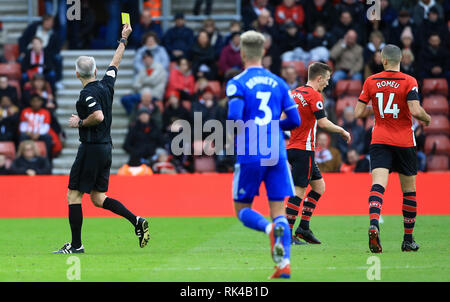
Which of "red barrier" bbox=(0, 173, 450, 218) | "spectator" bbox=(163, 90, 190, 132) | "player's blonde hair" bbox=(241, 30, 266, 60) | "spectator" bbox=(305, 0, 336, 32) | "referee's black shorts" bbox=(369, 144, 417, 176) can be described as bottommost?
"red barrier" bbox=(0, 173, 450, 218)

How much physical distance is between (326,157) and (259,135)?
9.30 meters

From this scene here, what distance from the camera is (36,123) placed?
18.5 m

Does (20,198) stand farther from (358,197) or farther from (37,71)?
(358,197)

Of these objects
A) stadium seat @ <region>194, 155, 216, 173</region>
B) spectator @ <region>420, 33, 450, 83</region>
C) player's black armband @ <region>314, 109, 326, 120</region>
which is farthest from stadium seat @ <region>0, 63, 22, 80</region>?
player's black armband @ <region>314, 109, 326, 120</region>

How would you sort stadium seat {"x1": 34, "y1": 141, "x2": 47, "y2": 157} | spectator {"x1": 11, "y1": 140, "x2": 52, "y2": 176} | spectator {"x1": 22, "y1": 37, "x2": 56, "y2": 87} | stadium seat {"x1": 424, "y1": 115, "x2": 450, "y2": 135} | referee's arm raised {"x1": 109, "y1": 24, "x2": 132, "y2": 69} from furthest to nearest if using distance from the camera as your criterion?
spectator {"x1": 22, "y1": 37, "x2": 56, "y2": 87}, stadium seat {"x1": 424, "y1": 115, "x2": 450, "y2": 135}, stadium seat {"x1": 34, "y1": 141, "x2": 47, "y2": 157}, spectator {"x1": 11, "y1": 140, "x2": 52, "y2": 176}, referee's arm raised {"x1": 109, "y1": 24, "x2": 132, "y2": 69}

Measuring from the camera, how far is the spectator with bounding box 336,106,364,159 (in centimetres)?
1752

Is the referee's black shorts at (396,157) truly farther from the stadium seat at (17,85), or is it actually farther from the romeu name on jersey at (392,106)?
the stadium seat at (17,85)

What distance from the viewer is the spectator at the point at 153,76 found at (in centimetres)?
1923

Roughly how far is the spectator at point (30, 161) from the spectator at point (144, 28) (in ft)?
13.7

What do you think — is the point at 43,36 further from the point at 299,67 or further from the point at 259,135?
the point at 259,135

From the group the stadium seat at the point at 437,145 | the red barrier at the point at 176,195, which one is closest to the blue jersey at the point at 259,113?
the red barrier at the point at 176,195

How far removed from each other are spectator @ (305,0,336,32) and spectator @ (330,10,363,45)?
0.42 metres

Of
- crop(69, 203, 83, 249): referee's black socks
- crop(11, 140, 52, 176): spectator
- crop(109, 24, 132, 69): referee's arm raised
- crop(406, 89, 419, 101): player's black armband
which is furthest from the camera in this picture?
crop(11, 140, 52, 176): spectator

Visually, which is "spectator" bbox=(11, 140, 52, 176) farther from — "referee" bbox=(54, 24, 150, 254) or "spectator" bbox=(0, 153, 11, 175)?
"referee" bbox=(54, 24, 150, 254)
